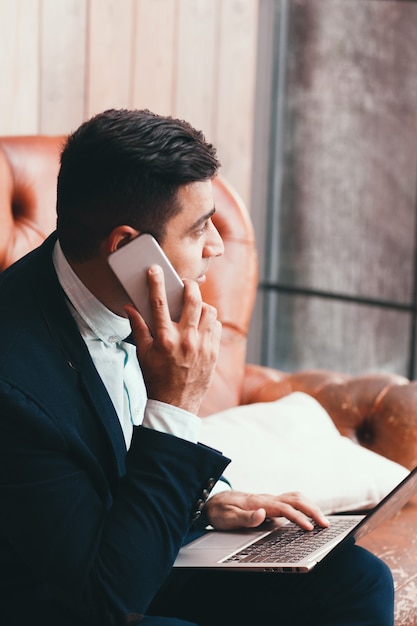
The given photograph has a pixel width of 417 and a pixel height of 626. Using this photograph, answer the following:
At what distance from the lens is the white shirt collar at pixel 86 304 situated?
1053 millimetres

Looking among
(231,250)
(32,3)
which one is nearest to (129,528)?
(231,250)

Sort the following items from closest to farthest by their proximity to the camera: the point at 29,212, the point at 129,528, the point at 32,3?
the point at 129,528 → the point at 29,212 → the point at 32,3

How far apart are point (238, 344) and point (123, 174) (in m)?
1.03

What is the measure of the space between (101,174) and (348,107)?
2090 millimetres

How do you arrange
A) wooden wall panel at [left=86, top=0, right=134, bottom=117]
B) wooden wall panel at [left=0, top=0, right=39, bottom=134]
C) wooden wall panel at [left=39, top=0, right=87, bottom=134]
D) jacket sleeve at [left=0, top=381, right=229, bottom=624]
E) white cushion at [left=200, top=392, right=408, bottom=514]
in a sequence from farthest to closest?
wooden wall panel at [left=86, top=0, right=134, bottom=117], wooden wall panel at [left=39, top=0, right=87, bottom=134], wooden wall panel at [left=0, top=0, right=39, bottom=134], white cushion at [left=200, top=392, right=408, bottom=514], jacket sleeve at [left=0, top=381, right=229, bottom=624]

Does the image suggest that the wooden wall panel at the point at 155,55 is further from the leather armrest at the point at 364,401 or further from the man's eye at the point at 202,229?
the man's eye at the point at 202,229

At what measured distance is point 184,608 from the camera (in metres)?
1.19

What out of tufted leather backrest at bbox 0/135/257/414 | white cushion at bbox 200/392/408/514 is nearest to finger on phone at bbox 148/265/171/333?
white cushion at bbox 200/392/408/514

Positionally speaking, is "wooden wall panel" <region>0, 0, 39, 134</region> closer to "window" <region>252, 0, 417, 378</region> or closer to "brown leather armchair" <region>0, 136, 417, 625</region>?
"brown leather armchair" <region>0, 136, 417, 625</region>

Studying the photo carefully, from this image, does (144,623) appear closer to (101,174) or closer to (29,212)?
(101,174)

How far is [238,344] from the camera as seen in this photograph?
199 centimetres

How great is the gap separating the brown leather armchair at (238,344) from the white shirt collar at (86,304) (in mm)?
601

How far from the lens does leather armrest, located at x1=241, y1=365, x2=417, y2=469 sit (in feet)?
5.82

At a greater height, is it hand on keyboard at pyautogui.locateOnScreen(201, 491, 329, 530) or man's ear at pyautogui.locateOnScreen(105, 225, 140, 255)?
man's ear at pyautogui.locateOnScreen(105, 225, 140, 255)
